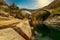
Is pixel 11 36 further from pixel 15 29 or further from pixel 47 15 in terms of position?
pixel 47 15

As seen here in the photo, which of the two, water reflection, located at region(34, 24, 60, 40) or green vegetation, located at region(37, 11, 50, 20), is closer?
water reflection, located at region(34, 24, 60, 40)

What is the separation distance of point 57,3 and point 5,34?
5807 cm

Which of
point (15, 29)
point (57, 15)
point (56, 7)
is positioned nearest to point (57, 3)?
point (56, 7)

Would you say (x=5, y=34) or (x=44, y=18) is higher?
(x=5, y=34)

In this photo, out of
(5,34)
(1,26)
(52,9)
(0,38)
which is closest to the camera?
(0,38)

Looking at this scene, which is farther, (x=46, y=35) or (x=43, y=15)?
(x=43, y=15)

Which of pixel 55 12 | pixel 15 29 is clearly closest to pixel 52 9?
pixel 55 12

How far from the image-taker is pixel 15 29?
277 centimetres

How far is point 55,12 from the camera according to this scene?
56.9m

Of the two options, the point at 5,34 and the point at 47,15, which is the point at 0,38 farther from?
the point at 47,15

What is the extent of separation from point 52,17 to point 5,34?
5393 centimetres

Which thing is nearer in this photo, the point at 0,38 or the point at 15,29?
the point at 0,38

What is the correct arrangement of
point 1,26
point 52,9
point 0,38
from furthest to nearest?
point 52,9 < point 1,26 < point 0,38

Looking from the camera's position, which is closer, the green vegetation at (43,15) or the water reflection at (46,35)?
the water reflection at (46,35)
